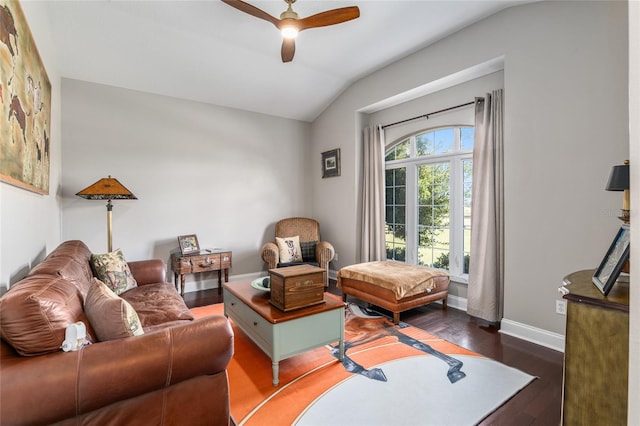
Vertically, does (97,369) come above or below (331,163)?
below

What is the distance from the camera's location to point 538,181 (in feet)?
8.89

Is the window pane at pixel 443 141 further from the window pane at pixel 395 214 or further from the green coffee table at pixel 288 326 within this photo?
the green coffee table at pixel 288 326

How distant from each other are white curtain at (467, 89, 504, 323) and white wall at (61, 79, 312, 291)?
309 centimetres

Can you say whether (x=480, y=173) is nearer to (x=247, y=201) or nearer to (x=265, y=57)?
(x=265, y=57)

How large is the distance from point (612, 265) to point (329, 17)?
253 cm

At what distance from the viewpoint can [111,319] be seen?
140 centimetres

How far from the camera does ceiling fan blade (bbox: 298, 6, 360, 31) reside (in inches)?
97.3

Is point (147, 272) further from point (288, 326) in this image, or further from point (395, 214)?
point (395, 214)

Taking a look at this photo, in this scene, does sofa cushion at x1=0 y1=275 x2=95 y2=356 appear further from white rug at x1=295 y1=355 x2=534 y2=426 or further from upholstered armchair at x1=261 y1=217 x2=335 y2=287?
upholstered armchair at x1=261 y1=217 x2=335 y2=287

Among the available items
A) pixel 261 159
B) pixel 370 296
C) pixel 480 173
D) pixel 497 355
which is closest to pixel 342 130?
pixel 261 159

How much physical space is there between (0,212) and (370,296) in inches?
117

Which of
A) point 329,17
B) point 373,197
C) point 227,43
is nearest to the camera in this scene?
point 329,17

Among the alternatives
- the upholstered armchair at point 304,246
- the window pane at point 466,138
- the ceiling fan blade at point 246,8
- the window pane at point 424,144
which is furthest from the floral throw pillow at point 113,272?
the window pane at point 466,138

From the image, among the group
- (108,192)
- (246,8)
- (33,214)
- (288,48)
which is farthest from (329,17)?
(108,192)
